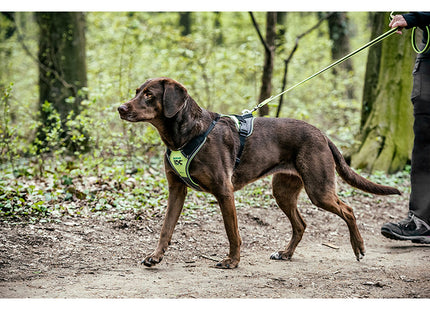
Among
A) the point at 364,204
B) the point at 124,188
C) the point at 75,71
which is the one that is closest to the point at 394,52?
the point at 364,204

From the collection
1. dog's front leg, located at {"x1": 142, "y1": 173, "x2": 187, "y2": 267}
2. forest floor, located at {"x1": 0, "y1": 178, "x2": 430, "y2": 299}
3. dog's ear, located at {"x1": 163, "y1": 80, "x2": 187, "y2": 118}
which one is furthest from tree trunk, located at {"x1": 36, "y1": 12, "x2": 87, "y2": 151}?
dog's ear, located at {"x1": 163, "y1": 80, "x2": 187, "y2": 118}

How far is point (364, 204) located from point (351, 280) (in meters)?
3.27

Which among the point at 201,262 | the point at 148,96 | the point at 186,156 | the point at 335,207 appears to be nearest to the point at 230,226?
A: the point at 201,262

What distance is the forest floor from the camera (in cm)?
348

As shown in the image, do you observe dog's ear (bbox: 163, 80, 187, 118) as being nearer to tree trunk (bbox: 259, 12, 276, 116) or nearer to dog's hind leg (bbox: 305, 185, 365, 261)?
dog's hind leg (bbox: 305, 185, 365, 261)

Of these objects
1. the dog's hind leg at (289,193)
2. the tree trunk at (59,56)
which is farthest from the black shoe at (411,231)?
the tree trunk at (59,56)

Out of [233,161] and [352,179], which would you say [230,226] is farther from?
[352,179]

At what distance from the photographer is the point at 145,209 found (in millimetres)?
5641

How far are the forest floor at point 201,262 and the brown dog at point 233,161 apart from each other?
291 millimetres

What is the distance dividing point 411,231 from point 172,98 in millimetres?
2960

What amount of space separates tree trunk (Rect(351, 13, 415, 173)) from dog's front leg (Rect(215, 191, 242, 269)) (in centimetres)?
473

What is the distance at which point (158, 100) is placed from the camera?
4066 mm

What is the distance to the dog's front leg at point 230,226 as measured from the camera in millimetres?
4195

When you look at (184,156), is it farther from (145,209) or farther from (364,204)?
(364,204)
